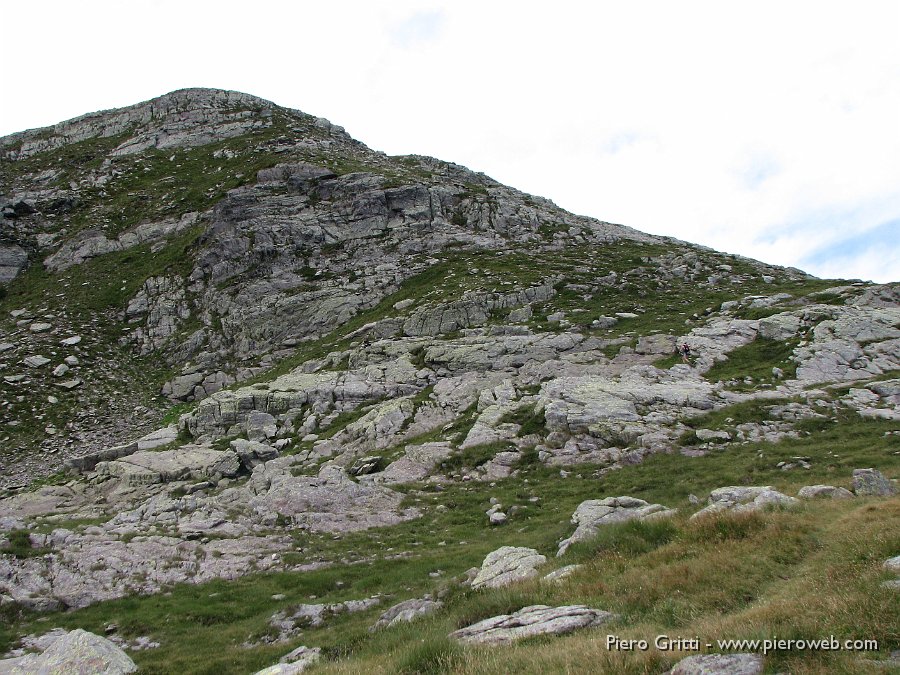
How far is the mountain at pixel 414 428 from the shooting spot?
9281 mm

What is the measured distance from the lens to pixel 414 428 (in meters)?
28.8

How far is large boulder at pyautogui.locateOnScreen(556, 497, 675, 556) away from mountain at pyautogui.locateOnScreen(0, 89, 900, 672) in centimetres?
18

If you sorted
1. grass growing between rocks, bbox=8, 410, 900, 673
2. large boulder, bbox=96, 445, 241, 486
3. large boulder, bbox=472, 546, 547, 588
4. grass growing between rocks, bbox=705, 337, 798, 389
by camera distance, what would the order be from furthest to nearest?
grass growing between rocks, bbox=705, 337, 798, 389, large boulder, bbox=96, 445, 241, 486, large boulder, bbox=472, 546, 547, 588, grass growing between rocks, bbox=8, 410, 900, 673

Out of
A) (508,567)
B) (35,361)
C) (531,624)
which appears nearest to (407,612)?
(508,567)

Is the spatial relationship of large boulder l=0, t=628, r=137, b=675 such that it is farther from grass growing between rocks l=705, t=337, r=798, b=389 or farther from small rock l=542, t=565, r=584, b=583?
grass growing between rocks l=705, t=337, r=798, b=389

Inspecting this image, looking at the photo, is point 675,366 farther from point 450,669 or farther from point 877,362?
point 450,669

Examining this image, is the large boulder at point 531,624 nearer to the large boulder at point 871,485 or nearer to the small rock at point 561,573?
the small rock at point 561,573

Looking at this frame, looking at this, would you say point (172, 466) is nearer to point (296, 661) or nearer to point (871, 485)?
point (296, 661)

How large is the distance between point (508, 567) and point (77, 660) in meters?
10.0

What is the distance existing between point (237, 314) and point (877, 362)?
54.4 m

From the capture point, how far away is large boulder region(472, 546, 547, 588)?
1148cm

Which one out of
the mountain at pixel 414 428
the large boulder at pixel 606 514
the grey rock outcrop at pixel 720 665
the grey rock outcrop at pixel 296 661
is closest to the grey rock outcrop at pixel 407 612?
the mountain at pixel 414 428

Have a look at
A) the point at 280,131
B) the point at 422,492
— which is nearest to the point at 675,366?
the point at 422,492

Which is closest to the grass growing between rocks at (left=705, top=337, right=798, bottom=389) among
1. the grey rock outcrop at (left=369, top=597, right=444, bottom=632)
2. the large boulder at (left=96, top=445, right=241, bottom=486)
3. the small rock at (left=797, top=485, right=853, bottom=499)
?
the small rock at (left=797, top=485, right=853, bottom=499)
